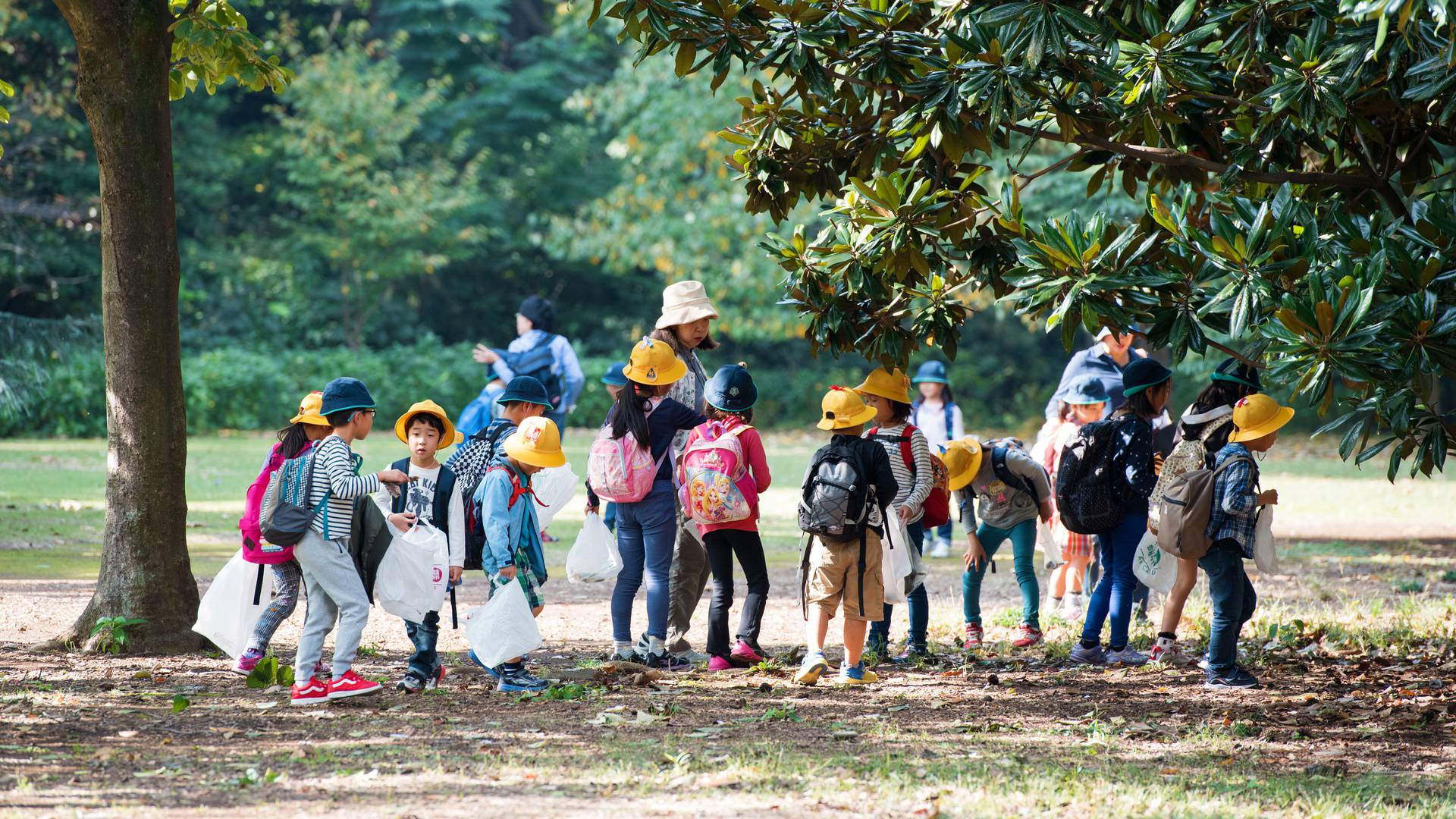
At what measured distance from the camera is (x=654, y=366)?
23.6ft

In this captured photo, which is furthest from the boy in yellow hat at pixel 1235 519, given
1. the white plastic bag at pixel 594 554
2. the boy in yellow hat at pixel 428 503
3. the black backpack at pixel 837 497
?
the boy in yellow hat at pixel 428 503

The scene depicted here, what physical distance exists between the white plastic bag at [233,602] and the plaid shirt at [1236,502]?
438cm

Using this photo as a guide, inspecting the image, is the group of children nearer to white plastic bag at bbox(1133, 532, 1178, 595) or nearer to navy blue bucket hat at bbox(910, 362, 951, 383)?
white plastic bag at bbox(1133, 532, 1178, 595)

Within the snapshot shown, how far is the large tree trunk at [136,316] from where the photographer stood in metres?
7.16

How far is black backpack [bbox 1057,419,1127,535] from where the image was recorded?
7457mm

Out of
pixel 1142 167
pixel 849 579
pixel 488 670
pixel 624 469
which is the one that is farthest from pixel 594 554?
pixel 1142 167

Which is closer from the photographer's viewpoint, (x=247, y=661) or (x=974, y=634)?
(x=247, y=661)

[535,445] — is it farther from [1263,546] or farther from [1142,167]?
[1263,546]

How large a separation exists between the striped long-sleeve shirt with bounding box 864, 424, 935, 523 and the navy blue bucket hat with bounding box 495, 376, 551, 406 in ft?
5.37

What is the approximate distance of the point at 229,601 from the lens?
6.73 m

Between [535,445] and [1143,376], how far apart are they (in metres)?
3.12

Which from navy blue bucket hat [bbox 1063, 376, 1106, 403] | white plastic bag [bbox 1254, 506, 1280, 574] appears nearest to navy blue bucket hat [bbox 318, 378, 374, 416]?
white plastic bag [bbox 1254, 506, 1280, 574]

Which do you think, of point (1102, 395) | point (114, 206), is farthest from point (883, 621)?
point (114, 206)

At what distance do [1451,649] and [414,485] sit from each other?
556cm
